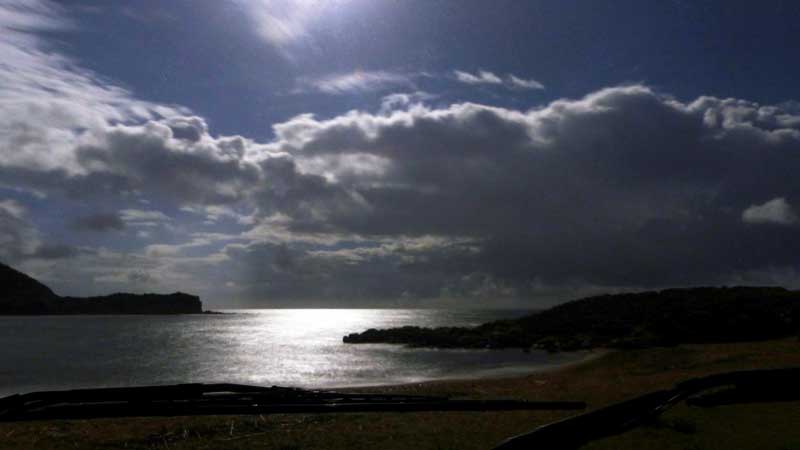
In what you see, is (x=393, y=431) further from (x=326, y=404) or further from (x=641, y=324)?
(x=641, y=324)

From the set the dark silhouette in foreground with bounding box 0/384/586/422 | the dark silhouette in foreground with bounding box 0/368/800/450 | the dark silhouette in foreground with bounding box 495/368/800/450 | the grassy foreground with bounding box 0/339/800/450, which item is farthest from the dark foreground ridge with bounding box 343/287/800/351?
the dark silhouette in foreground with bounding box 0/384/586/422

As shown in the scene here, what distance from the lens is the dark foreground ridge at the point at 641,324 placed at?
45.6m

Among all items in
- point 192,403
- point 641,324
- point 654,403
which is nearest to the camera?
point 192,403

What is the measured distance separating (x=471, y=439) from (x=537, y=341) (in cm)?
5330

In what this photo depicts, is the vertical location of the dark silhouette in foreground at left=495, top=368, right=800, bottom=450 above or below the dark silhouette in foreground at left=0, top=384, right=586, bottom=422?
below

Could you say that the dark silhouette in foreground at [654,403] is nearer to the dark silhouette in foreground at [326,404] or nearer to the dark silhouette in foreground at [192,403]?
the dark silhouette in foreground at [326,404]

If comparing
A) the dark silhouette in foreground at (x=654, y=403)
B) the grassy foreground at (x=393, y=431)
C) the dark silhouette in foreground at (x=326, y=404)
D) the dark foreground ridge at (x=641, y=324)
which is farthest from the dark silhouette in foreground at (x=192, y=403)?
the dark foreground ridge at (x=641, y=324)

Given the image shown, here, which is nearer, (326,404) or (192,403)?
(192,403)

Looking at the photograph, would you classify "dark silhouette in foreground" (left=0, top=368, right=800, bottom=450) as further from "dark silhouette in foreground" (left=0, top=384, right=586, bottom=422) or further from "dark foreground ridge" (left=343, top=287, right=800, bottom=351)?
"dark foreground ridge" (left=343, top=287, right=800, bottom=351)

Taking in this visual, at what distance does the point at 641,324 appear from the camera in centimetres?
5691

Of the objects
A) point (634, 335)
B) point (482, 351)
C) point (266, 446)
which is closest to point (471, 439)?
point (266, 446)

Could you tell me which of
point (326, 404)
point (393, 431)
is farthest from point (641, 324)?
point (326, 404)

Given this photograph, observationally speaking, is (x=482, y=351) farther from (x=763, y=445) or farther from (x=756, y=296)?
(x=763, y=445)

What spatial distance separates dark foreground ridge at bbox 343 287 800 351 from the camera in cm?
4559
